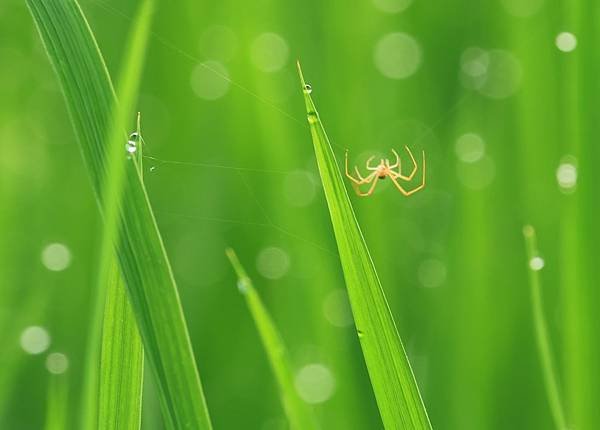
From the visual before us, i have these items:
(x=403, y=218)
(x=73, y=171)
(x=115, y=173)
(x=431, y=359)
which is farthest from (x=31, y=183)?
(x=115, y=173)

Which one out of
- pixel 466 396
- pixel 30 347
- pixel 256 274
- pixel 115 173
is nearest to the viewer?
pixel 115 173

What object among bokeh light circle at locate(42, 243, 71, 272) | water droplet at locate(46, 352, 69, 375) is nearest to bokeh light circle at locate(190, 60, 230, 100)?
bokeh light circle at locate(42, 243, 71, 272)

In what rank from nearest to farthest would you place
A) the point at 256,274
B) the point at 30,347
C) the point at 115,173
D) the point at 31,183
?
the point at 115,173 < the point at 30,347 < the point at 256,274 < the point at 31,183

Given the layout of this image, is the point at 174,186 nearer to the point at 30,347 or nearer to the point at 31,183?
the point at 31,183

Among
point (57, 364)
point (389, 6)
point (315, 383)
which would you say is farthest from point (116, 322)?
point (389, 6)

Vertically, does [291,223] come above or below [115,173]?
above

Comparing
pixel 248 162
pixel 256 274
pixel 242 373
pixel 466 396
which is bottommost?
pixel 466 396

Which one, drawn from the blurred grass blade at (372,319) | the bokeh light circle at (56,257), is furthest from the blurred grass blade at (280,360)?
the bokeh light circle at (56,257)

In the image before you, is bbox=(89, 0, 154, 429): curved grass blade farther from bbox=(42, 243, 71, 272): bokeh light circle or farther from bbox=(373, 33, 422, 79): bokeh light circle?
bbox=(373, 33, 422, 79): bokeh light circle
